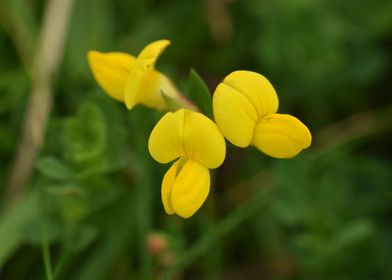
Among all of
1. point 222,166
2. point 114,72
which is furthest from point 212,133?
point 222,166

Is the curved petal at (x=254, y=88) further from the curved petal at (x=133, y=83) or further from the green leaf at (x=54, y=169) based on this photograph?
the green leaf at (x=54, y=169)

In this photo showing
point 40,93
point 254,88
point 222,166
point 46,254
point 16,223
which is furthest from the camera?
point 222,166

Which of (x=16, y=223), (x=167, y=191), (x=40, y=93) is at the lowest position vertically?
(x=16, y=223)

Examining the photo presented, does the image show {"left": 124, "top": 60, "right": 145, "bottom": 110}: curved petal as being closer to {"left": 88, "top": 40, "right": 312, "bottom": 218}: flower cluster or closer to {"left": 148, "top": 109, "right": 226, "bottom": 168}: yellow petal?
{"left": 88, "top": 40, "right": 312, "bottom": 218}: flower cluster

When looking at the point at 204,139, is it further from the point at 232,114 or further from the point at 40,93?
the point at 40,93

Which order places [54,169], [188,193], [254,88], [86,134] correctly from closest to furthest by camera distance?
[188,193] → [254,88] → [54,169] → [86,134]

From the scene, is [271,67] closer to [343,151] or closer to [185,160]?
[343,151]

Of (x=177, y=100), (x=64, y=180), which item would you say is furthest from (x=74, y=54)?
(x=177, y=100)

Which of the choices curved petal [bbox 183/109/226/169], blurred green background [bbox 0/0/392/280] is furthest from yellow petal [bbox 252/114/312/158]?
blurred green background [bbox 0/0/392/280]
